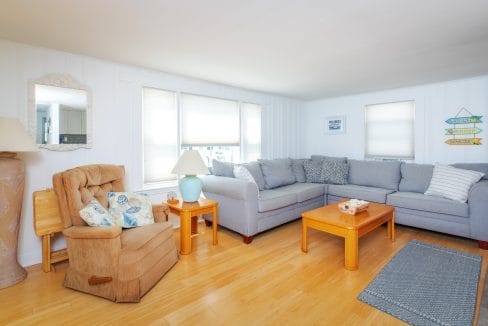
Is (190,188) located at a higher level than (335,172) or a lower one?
lower

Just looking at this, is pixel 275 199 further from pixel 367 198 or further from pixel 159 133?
pixel 159 133

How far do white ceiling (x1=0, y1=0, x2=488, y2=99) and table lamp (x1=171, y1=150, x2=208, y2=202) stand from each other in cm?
112

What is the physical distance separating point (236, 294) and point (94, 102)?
8.26 feet

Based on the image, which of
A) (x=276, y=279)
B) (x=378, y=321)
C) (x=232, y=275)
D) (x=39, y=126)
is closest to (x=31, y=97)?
(x=39, y=126)

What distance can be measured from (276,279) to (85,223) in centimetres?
169

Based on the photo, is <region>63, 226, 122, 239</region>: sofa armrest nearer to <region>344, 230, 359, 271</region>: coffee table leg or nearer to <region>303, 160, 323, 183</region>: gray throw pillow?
<region>344, 230, 359, 271</region>: coffee table leg

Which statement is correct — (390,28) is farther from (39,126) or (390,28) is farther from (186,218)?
(39,126)

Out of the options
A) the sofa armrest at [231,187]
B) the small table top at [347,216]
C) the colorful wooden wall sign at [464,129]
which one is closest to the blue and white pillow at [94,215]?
the sofa armrest at [231,187]

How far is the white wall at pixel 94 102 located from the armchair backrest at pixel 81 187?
0.48 metres

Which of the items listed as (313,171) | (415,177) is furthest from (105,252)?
(415,177)

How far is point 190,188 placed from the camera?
296cm

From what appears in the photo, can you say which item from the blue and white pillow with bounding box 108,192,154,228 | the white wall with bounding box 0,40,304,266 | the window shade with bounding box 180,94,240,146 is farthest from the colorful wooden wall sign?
the blue and white pillow with bounding box 108,192,154,228

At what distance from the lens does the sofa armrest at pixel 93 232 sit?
1869 mm

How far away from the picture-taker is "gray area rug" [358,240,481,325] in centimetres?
175
